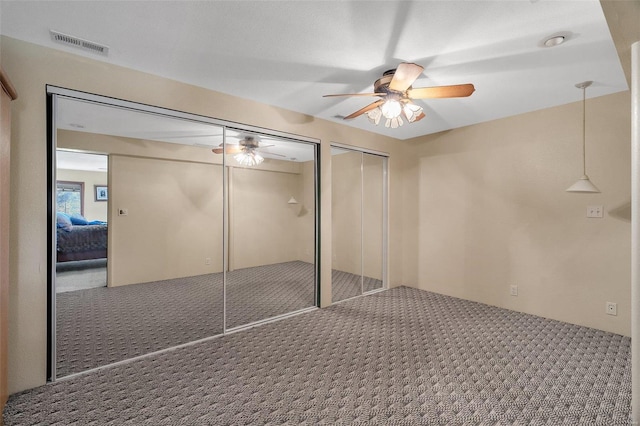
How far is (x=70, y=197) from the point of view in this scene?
2.49 meters

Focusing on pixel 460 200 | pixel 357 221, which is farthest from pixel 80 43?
pixel 460 200

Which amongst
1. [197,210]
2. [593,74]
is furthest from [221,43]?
[593,74]

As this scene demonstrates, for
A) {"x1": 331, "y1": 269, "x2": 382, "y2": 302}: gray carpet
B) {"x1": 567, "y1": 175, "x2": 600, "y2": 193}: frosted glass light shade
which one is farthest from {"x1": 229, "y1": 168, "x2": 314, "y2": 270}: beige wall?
{"x1": 567, "y1": 175, "x2": 600, "y2": 193}: frosted glass light shade

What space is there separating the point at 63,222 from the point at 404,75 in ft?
9.80

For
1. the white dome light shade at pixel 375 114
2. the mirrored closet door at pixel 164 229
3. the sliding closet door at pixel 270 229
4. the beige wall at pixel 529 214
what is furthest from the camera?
the sliding closet door at pixel 270 229

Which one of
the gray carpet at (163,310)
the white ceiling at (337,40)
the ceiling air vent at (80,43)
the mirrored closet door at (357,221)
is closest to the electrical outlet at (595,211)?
the white ceiling at (337,40)

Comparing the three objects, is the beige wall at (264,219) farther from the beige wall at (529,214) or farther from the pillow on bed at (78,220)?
the beige wall at (529,214)

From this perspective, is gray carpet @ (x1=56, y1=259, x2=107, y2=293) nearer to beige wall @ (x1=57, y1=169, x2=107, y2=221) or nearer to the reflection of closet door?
beige wall @ (x1=57, y1=169, x2=107, y2=221)

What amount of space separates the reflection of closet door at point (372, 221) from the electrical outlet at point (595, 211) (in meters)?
2.55

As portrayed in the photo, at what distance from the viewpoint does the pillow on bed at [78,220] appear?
253 cm

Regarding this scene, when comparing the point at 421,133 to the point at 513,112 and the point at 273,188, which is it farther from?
the point at 273,188

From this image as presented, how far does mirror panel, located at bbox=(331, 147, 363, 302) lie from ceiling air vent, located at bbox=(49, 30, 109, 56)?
2729 millimetres

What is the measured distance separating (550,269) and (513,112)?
199 cm

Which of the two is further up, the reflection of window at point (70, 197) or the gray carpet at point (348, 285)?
the reflection of window at point (70, 197)
